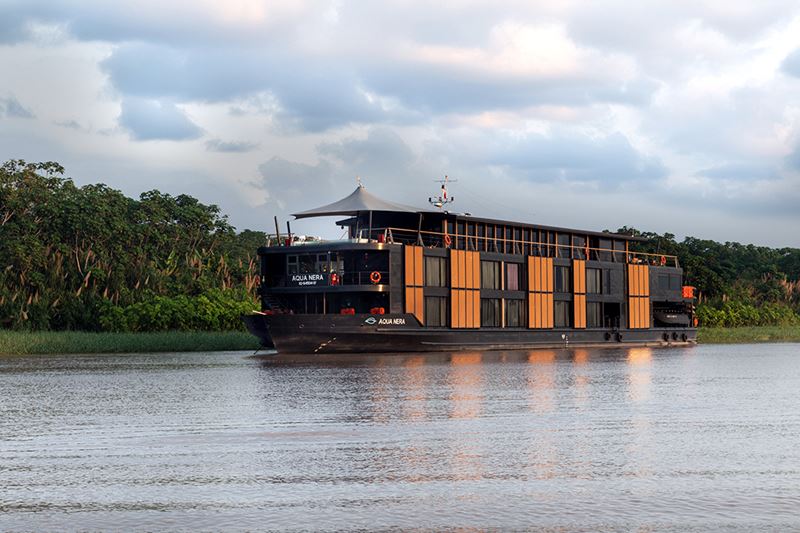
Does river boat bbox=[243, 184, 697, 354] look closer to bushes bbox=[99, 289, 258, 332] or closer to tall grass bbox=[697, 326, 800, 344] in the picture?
bushes bbox=[99, 289, 258, 332]

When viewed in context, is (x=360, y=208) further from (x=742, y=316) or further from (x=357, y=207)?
(x=742, y=316)

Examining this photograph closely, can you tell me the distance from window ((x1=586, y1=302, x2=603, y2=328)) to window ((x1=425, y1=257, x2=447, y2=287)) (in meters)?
12.8

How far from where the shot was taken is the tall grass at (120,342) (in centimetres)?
4716

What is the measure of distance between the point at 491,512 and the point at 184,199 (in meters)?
64.7

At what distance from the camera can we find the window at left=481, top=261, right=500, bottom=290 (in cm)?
5131

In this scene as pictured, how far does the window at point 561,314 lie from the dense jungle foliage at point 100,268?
639 inches

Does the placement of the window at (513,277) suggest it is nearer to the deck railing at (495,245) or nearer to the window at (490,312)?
the deck railing at (495,245)

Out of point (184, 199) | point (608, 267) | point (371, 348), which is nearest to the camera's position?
point (371, 348)

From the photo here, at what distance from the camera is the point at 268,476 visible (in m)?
13.5

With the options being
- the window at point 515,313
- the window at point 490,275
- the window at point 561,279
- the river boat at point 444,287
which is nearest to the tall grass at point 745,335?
the river boat at point 444,287

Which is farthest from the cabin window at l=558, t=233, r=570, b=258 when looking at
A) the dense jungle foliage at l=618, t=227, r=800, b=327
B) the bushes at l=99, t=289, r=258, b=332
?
the bushes at l=99, t=289, r=258, b=332

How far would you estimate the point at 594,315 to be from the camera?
58.9 meters

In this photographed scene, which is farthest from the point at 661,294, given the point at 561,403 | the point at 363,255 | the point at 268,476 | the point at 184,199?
the point at 268,476

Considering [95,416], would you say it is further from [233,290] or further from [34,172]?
[34,172]
